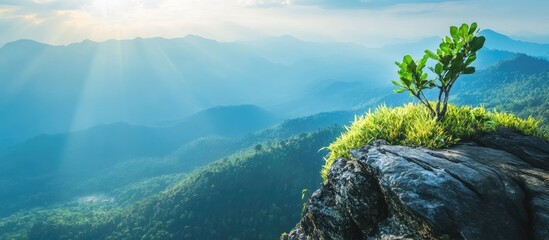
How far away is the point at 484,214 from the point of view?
18.9ft

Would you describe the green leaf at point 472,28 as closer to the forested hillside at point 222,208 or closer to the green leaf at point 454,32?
the green leaf at point 454,32

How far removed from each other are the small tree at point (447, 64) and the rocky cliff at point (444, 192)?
1.45 m

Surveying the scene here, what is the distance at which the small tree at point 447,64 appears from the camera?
26.3 ft

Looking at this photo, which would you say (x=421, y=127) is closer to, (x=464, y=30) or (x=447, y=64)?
(x=447, y=64)

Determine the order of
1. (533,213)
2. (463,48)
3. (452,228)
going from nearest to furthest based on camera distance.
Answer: (452,228), (533,213), (463,48)

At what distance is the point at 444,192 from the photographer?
19.5 ft

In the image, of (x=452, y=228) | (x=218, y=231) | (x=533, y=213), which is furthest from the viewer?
(x=218, y=231)

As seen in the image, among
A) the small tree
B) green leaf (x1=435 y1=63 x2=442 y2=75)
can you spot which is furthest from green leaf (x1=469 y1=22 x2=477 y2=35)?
green leaf (x1=435 y1=63 x2=442 y2=75)

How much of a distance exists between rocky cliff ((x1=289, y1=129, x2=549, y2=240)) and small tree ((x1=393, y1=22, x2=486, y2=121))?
4.76 feet

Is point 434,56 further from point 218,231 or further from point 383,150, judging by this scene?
point 218,231

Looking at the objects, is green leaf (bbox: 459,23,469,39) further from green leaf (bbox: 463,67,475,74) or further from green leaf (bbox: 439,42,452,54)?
green leaf (bbox: 463,67,475,74)

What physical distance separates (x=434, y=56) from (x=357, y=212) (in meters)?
3.95

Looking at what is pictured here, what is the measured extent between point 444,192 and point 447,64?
3507mm

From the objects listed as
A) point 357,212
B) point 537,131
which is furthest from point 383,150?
point 537,131
